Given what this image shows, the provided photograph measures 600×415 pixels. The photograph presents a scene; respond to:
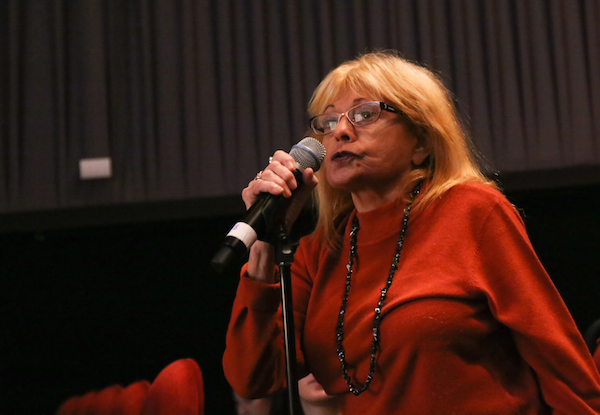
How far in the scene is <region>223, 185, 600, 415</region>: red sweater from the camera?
110cm

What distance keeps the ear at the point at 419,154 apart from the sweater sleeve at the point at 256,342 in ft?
1.53

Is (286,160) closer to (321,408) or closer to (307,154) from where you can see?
(307,154)

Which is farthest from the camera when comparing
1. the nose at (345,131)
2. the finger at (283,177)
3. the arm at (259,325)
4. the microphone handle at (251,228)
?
the nose at (345,131)

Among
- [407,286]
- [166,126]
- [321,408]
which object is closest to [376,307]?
[407,286]

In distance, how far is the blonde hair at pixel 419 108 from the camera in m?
1.33

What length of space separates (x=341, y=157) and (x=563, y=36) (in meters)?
Result: 1.62

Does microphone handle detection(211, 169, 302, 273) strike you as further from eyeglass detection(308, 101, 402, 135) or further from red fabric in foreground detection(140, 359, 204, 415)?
red fabric in foreground detection(140, 359, 204, 415)

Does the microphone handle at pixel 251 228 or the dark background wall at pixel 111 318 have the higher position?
the microphone handle at pixel 251 228

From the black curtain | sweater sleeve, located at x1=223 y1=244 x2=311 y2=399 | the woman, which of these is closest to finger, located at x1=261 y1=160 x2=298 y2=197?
the woman

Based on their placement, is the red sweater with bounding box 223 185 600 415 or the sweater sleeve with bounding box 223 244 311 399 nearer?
the red sweater with bounding box 223 185 600 415

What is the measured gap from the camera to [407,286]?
118 centimetres

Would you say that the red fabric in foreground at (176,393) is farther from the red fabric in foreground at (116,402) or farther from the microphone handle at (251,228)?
the microphone handle at (251,228)

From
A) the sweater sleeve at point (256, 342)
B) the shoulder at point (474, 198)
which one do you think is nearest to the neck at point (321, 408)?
the sweater sleeve at point (256, 342)

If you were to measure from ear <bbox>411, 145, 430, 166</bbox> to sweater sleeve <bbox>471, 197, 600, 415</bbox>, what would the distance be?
0.83 feet
